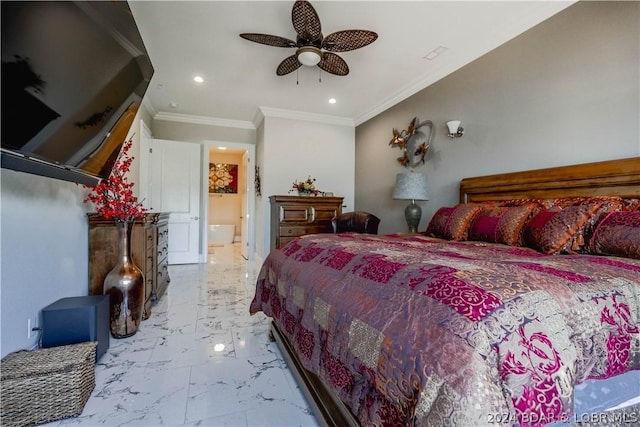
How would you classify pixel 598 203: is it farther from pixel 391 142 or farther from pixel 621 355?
pixel 391 142

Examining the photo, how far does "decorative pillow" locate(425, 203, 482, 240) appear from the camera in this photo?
93.7 inches

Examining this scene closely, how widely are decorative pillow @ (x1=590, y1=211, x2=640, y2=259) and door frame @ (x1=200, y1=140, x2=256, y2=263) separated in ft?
16.3

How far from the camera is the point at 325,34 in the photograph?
2.85m

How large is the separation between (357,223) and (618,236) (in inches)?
112

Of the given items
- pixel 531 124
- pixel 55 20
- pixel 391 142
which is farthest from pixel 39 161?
pixel 391 142

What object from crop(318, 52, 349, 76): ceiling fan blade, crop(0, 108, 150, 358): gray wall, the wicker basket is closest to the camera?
the wicker basket

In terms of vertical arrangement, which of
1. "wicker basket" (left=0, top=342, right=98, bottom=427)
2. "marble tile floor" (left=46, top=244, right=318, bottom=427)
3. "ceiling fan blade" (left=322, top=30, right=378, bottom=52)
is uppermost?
"ceiling fan blade" (left=322, top=30, right=378, bottom=52)

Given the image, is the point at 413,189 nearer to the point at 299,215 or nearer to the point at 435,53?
the point at 435,53

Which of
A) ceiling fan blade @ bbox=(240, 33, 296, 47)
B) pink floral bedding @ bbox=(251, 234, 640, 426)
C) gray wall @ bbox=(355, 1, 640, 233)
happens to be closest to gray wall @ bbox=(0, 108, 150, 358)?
pink floral bedding @ bbox=(251, 234, 640, 426)

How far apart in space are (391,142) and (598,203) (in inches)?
111

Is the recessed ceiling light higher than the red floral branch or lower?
higher

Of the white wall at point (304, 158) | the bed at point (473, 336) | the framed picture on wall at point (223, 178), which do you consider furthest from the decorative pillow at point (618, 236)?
the framed picture on wall at point (223, 178)

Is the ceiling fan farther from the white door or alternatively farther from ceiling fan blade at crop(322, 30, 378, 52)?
the white door

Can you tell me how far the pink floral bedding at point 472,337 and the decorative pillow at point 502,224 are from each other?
2.46 ft
